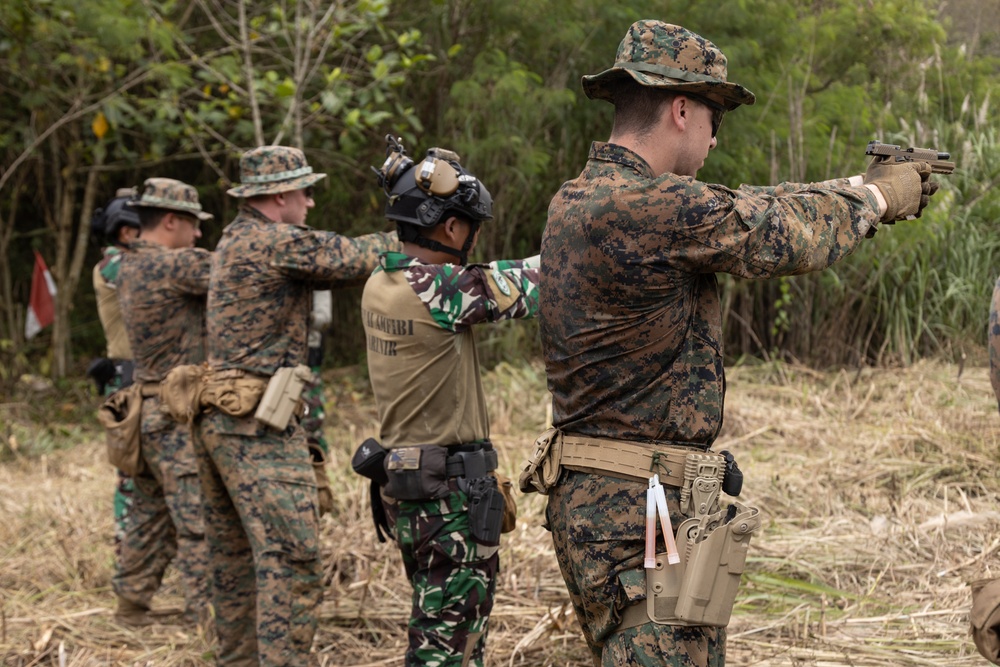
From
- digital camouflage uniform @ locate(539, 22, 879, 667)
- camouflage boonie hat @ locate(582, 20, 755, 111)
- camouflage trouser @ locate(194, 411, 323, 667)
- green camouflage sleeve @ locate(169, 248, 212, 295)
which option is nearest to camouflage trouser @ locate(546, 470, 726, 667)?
digital camouflage uniform @ locate(539, 22, 879, 667)

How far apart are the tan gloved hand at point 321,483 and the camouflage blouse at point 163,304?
3.64ft

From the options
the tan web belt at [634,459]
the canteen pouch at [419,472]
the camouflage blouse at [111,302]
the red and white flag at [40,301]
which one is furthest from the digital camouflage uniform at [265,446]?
the red and white flag at [40,301]

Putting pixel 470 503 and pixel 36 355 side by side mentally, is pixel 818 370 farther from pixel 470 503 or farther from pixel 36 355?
pixel 36 355

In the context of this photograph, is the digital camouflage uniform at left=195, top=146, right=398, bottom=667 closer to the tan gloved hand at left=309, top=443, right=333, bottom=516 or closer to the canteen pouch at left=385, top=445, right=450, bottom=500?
the tan gloved hand at left=309, top=443, right=333, bottom=516

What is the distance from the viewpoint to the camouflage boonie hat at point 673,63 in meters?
2.65

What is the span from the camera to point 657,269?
8.52 ft

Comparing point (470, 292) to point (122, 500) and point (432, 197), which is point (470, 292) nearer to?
point (432, 197)

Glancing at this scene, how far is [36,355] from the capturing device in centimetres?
1199

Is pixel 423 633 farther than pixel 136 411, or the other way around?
pixel 136 411

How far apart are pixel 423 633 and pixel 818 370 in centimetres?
539

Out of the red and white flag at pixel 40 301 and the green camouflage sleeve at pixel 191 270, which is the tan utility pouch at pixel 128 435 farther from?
the red and white flag at pixel 40 301

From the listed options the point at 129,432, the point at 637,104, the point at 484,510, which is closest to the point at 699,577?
the point at 484,510

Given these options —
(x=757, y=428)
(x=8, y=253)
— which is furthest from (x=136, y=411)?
(x=8, y=253)

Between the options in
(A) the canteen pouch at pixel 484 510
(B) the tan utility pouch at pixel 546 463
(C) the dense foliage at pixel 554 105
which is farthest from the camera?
(C) the dense foliage at pixel 554 105
